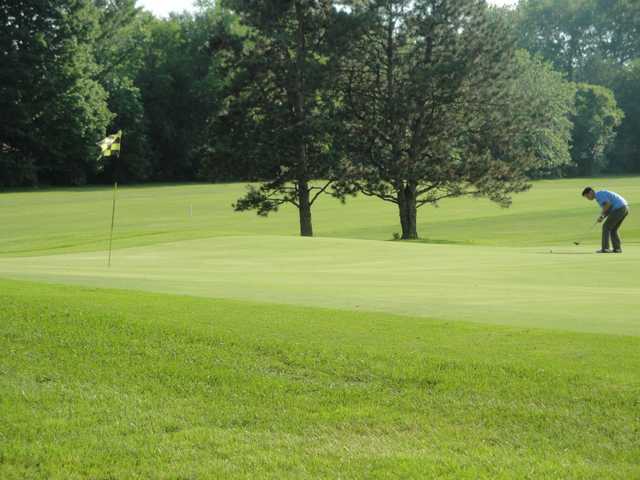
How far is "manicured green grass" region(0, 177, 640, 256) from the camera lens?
41562 mm

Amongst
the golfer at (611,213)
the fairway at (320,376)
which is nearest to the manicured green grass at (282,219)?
the golfer at (611,213)

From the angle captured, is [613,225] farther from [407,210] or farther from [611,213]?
[407,210]

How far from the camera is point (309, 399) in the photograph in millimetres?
7445

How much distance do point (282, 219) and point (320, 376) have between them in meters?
46.5

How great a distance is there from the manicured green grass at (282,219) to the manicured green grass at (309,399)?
21.1m

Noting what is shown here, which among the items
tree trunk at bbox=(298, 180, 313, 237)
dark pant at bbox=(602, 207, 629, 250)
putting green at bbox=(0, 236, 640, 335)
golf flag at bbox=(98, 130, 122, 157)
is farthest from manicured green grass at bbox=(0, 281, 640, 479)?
tree trunk at bbox=(298, 180, 313, 237)

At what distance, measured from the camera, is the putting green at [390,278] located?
10.7 m

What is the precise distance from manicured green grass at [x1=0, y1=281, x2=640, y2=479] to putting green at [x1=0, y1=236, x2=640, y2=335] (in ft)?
4.17

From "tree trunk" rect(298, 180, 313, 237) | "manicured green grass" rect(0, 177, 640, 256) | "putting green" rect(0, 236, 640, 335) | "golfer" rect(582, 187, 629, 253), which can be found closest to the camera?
"putting green" rect(0, 236, 640, 335)

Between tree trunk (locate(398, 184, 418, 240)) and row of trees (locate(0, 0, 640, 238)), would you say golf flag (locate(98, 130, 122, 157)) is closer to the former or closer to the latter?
row of trees (locate(0, 0, 640, 238))

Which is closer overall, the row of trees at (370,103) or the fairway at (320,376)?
the fairway at (320,376)

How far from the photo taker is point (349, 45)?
39.6 meters

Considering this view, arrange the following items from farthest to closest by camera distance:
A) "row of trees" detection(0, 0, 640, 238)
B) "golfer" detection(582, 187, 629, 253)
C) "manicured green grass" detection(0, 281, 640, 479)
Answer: "row of trees" detection(0, 0, 640, 238), "golfer" detection(582, 187, 629, 253), "manicured green grass" detection(0, 281, 640, 479)

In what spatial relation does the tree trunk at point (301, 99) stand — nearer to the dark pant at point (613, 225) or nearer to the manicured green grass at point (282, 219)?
the manicured green grass at point (282, 219)
